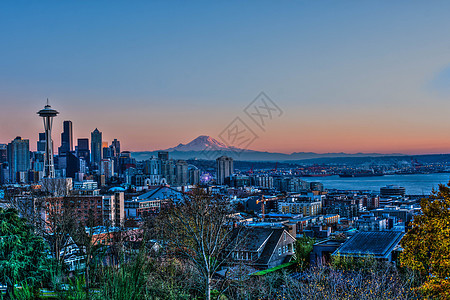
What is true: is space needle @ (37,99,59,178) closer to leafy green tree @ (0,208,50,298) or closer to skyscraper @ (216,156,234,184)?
skyscraper @ (216,156,234,184)

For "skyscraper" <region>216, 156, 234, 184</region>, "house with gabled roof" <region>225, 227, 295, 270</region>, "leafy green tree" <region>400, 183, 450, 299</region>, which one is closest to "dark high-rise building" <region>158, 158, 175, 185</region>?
"skyscraper" <region>216, 156, 234, 184</region>

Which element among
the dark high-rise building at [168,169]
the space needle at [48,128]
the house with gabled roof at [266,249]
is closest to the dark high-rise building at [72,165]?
the dark high-rise building at [168,169]

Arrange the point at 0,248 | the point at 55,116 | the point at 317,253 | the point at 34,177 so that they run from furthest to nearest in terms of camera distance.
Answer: the point at 34,177 < the point at 55,116 < the point at 317,253 < the point at 0,248

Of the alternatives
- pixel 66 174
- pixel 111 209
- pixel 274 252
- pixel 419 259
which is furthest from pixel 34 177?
pixel 419 259

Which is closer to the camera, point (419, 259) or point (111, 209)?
point (419, 259)

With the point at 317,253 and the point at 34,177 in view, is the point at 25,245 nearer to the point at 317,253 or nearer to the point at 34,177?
the point at 317,253

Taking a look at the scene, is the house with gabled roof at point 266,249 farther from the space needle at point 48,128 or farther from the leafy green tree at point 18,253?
the space needle at point 48,128
